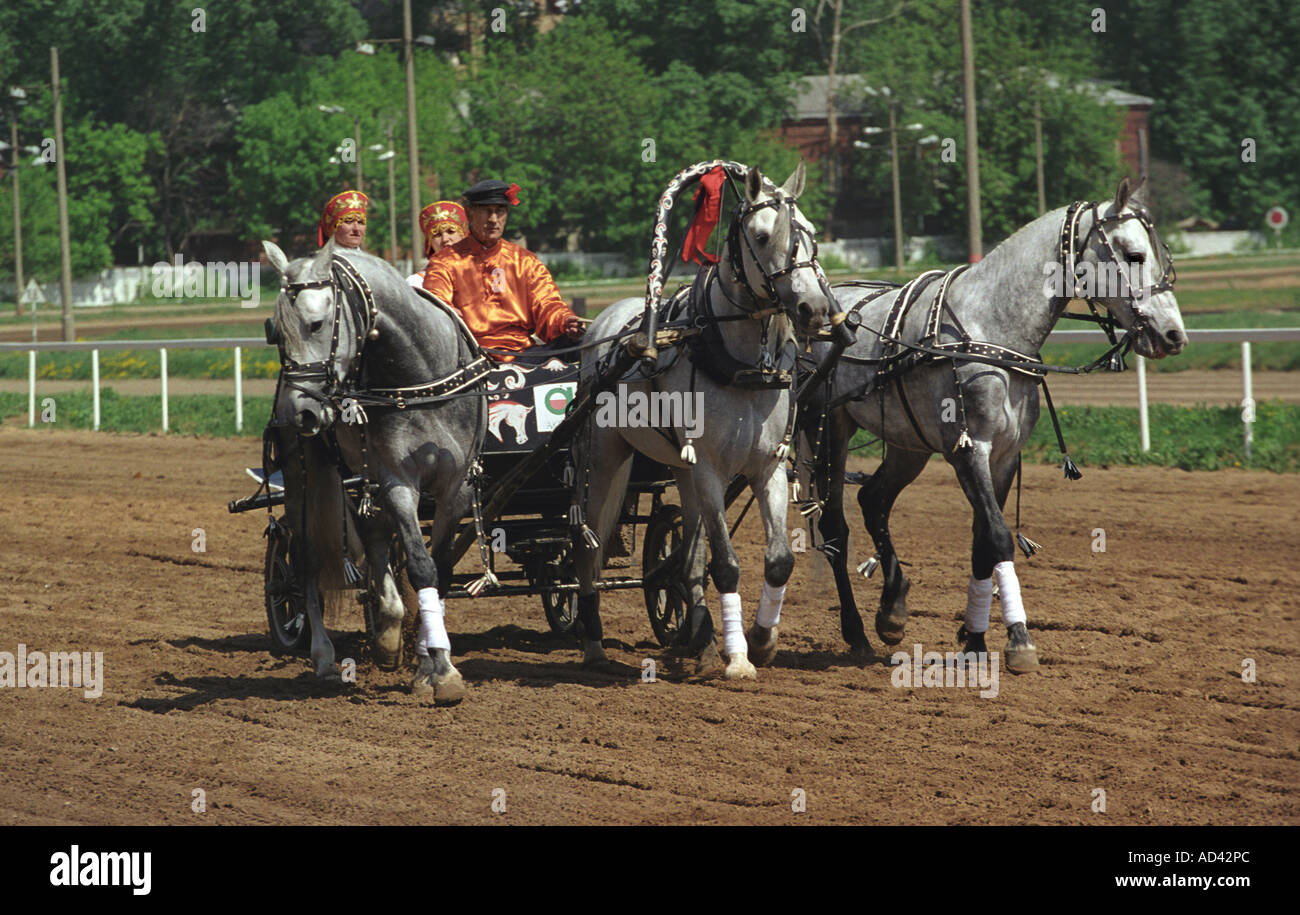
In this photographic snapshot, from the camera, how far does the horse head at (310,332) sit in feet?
20.2

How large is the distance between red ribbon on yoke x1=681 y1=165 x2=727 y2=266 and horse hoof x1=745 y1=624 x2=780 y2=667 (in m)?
1.79

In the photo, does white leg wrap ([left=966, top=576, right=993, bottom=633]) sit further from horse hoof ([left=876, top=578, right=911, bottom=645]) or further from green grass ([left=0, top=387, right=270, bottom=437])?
green grass ([left=0, top=387, right=270, bottom=437])

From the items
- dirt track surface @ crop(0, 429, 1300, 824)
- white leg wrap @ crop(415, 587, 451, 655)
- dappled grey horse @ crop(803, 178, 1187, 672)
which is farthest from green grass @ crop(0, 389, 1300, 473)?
white leg wrap @ crop(415, 587, 451, 655)

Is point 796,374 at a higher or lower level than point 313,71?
lower

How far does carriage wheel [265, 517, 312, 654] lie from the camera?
26.6 ft

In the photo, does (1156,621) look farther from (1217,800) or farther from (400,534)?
(400,534)

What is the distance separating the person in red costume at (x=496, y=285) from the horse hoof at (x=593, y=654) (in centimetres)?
151

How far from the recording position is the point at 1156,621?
8281mm

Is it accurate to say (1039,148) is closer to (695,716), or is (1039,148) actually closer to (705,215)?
(705,215)

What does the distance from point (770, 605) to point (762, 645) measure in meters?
0.29

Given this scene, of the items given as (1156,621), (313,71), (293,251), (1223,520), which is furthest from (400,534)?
(313,71)

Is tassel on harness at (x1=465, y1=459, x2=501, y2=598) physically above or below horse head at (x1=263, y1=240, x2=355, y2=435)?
below

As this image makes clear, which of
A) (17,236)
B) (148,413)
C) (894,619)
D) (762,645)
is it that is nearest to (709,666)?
(762,645)

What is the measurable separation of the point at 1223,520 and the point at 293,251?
4924cm
